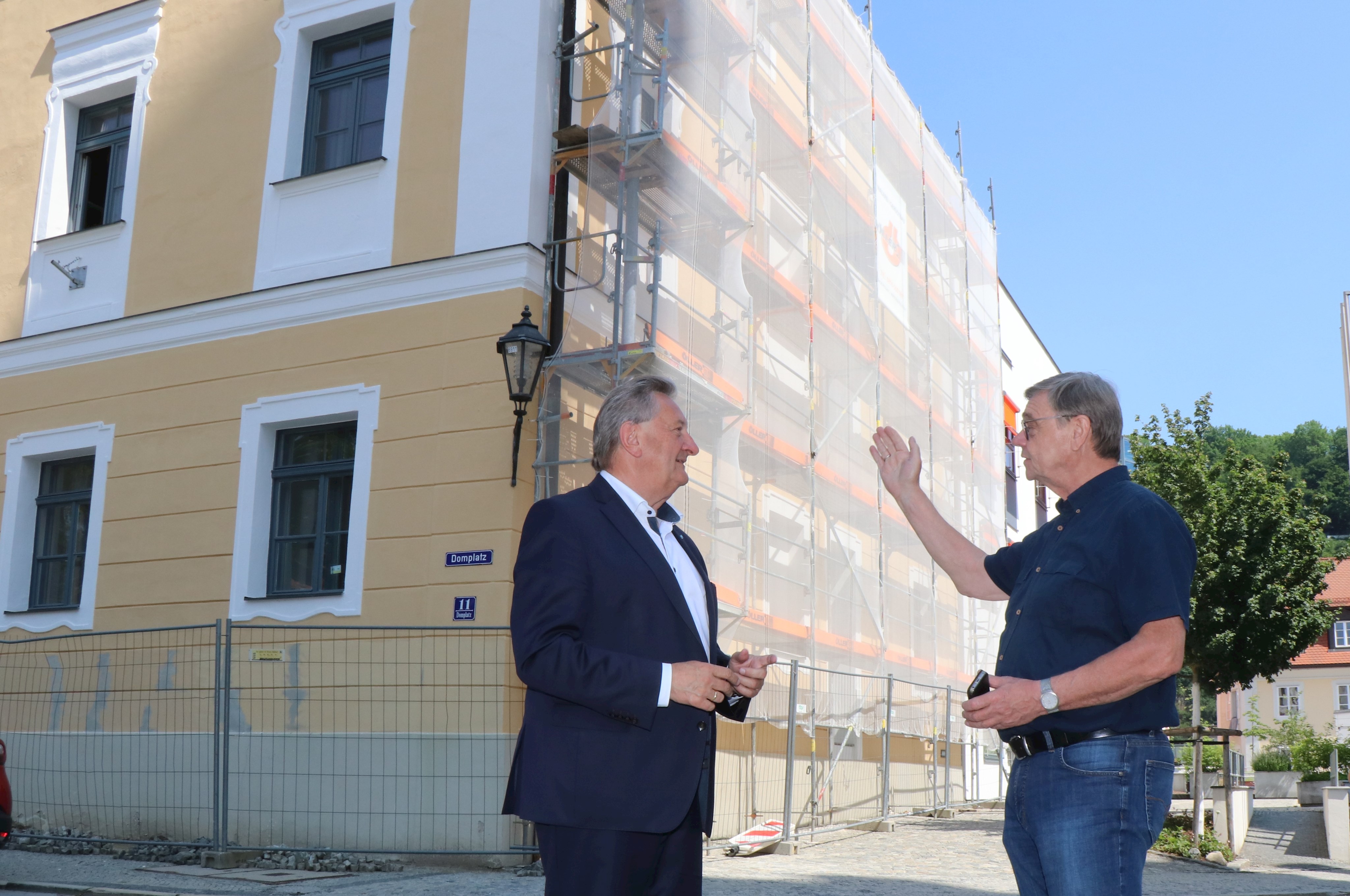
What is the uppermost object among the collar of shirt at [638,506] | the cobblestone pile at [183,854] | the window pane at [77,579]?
the window pane at [77,579]

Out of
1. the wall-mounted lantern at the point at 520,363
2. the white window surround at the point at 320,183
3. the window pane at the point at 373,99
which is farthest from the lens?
the window pane at the point at 373,99

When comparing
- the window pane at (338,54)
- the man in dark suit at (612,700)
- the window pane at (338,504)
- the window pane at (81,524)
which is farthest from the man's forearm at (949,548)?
the window pane at (81,524)

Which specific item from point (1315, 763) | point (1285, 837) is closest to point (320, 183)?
point (1285, 837)

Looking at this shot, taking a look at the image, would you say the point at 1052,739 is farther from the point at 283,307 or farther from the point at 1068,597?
the point at 283,307

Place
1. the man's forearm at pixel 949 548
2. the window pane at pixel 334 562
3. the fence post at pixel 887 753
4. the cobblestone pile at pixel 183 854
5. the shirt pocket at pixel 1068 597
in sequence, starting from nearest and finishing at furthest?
the shirt pocket at pixel 1068 597 → the man's forearm at pixel 949 548 → the cobblestone pile at pixel 183 854 → the window pane at pixel 334 562 → the fence post at pixel 887 753

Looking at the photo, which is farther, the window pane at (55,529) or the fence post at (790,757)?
the window pane at (55,529)

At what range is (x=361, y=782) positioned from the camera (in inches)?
360

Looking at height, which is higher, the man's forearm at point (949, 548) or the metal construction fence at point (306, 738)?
the man's forearm at point (949, 548)

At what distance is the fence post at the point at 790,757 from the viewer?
938 centimetres

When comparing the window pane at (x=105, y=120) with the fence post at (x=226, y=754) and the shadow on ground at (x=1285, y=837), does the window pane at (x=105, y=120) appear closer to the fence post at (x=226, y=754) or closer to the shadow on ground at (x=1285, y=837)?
the fence post at (x=226, y=754)

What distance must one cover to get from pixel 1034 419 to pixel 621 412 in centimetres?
111

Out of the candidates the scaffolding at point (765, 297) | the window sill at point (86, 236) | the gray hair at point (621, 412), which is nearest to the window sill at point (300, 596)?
the scaffolding at point (765, 297)

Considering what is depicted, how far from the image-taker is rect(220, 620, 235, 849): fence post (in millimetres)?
8375

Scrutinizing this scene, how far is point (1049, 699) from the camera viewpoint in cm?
286
